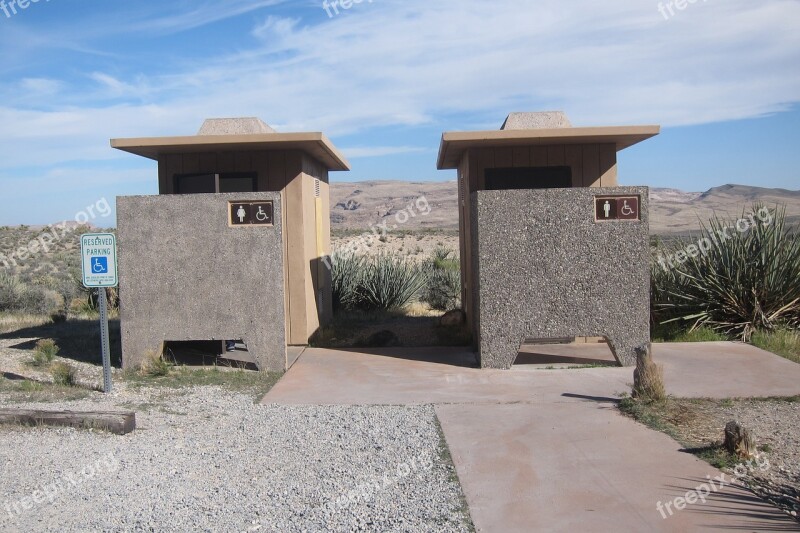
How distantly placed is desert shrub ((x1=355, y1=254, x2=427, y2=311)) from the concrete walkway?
5.39 metres

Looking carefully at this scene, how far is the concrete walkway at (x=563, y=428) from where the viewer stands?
15.7 ft

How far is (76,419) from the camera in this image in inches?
265

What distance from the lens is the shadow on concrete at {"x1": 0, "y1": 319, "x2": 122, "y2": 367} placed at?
36.0ft

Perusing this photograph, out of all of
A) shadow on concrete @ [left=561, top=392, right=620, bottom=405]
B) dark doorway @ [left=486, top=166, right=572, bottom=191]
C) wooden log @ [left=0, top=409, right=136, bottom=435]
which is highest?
dark doorway @ [left=486, top=166, right=572, bottom=191]

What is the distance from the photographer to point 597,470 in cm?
561

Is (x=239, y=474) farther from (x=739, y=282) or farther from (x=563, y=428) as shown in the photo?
(x=739, y=282)

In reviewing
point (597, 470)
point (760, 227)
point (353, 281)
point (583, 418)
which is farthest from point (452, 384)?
point (353, 281)

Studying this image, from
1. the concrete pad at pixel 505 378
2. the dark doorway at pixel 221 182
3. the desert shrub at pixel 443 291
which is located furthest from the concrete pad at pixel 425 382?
the desert shrub at pixel 443 291

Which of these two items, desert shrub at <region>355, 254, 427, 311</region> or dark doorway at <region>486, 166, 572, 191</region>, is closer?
dark doorway at <region>486, 166, 572, 191</region>

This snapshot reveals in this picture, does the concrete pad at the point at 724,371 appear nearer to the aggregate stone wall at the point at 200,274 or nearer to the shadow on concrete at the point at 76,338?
the aggregate stone wall at the point at 200,274

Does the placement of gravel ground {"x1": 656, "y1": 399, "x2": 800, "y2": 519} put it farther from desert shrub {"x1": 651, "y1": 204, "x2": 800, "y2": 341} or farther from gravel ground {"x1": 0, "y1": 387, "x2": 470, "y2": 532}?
desert shrub {"x1": 651, "y1": 204, "x2": 800, "y2": 341}

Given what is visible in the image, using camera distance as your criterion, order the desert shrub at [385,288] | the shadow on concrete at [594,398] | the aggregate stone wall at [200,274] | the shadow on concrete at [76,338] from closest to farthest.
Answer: the shadow on concrete at [594,398]
the aggregate stone wall at [200,274]
the shadow on concrete at [76,338]
the desert shrub at [385,288]

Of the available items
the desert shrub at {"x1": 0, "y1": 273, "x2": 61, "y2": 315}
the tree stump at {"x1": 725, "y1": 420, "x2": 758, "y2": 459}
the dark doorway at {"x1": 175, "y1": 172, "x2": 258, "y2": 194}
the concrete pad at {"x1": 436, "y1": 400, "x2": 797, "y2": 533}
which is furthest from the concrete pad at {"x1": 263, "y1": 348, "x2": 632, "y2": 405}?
the desert shrub at {"x1": 0, "y1": 273, "x2": 61, "y2": 315}

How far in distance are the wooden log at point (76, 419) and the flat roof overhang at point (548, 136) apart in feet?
19.0
